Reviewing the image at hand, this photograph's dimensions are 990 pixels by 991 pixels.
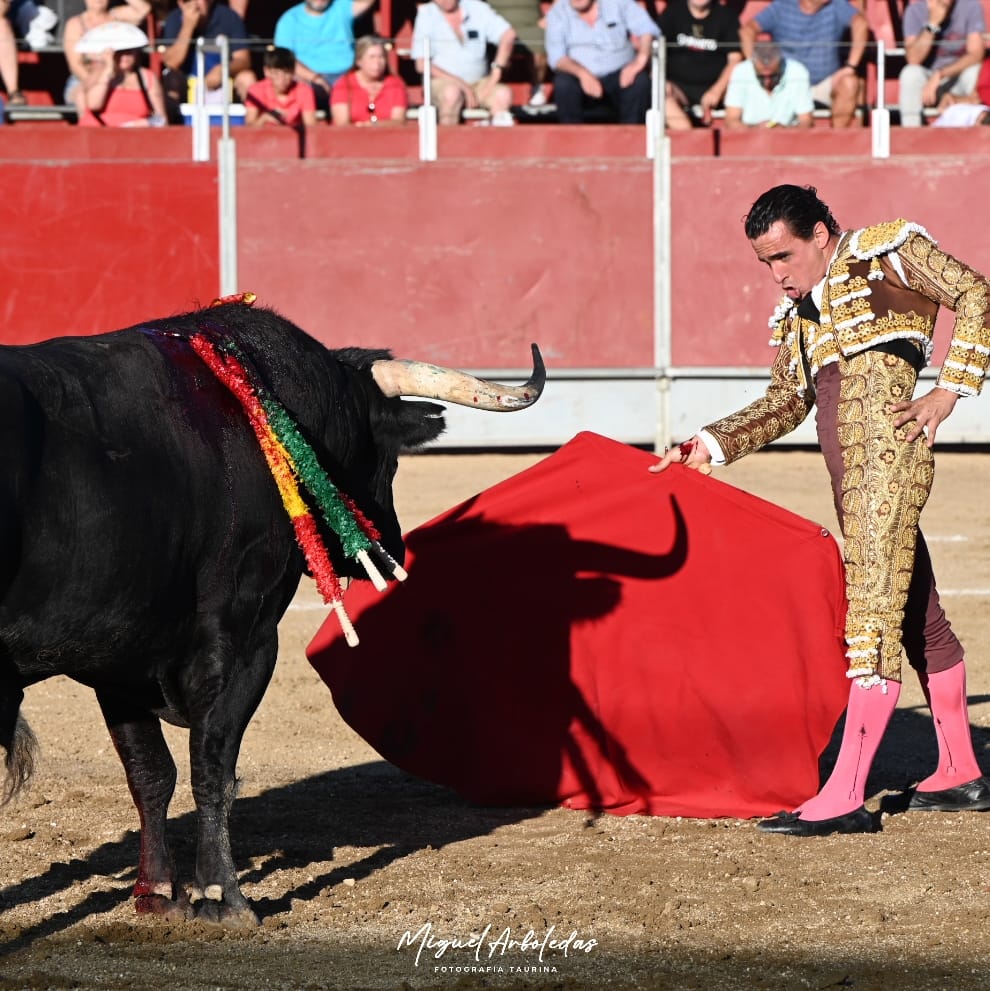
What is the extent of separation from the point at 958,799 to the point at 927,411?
0.94 metres

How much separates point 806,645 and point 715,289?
22.8 ft

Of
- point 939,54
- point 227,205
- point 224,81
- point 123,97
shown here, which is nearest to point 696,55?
point 939,54

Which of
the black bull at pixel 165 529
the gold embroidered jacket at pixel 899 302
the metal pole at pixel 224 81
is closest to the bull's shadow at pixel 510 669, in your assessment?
the black bull at pixel 165 529

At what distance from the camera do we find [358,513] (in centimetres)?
369

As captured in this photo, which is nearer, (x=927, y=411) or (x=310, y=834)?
(x=927, y=411)

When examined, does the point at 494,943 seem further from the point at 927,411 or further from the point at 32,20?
the point at 32,20

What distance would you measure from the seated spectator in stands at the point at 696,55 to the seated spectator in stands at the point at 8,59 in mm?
3929

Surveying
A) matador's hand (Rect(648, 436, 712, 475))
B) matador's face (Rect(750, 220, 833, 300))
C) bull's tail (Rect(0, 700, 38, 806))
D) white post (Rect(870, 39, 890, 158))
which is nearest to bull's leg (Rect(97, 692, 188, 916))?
bull's tail (Rect(0, 700, 38, 806))

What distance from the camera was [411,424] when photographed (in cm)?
393

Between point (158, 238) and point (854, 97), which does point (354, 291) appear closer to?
point (158, 238)

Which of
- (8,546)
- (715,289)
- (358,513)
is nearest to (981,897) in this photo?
(358,513)

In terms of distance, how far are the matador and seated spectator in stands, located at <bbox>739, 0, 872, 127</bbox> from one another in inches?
294

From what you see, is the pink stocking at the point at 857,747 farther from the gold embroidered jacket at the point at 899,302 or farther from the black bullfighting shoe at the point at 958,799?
the gold embroidered jacket at the point at 899,302

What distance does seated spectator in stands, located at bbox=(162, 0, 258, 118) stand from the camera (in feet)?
35.6
